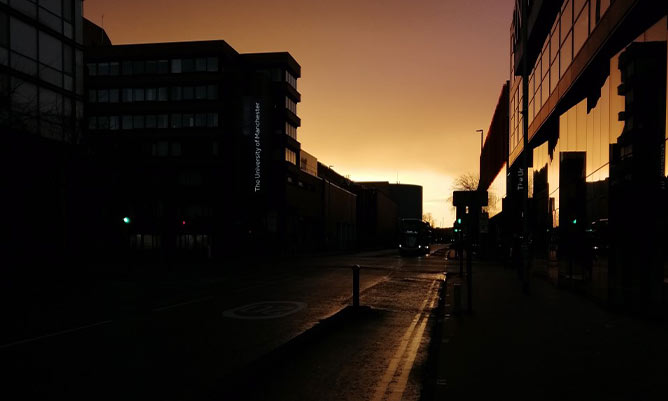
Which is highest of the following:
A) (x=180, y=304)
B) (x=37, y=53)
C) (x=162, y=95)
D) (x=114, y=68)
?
(x=114, y=68)

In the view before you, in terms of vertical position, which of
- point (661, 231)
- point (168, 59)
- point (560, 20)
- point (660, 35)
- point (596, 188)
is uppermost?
point (168, 59)

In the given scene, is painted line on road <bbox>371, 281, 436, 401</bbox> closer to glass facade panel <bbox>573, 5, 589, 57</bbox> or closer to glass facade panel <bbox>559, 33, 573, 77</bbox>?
glass facade panel <bbox>573, 5, 589, 57</bbox>

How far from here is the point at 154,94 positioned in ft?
212

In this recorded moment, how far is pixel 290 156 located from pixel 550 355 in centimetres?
6314

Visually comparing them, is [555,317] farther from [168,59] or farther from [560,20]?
[168,59]

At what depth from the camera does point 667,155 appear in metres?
11.8

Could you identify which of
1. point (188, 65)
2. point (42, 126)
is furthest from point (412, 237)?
point (42, 126)

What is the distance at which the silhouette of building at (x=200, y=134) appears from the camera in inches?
2314

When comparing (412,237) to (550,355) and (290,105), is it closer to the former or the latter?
(290,105)

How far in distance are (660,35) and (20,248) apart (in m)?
27.6

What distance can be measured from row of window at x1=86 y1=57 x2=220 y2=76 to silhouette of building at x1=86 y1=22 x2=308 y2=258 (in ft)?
0.35

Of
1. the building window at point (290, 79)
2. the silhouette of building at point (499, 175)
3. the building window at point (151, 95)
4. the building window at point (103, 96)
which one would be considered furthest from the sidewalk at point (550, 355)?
the building window at point (103, 96)

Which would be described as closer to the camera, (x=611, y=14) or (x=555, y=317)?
(x=555, y=317)

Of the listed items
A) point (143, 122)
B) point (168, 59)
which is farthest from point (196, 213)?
point (168, 59)
